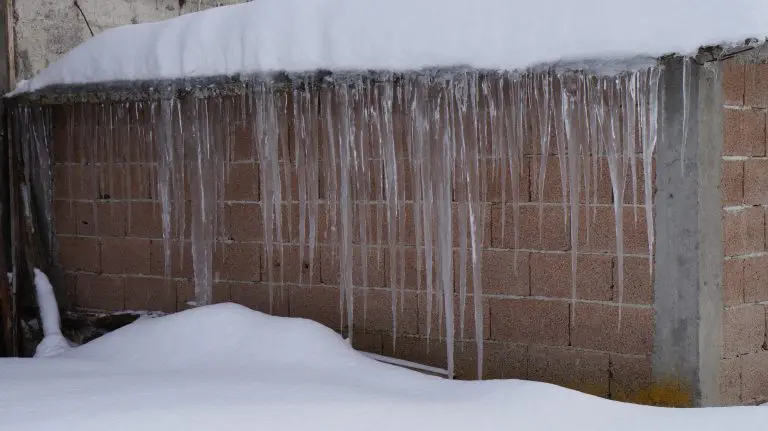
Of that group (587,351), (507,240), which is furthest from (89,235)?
(587,351)

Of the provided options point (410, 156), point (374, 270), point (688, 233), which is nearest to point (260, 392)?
point (374, 270)

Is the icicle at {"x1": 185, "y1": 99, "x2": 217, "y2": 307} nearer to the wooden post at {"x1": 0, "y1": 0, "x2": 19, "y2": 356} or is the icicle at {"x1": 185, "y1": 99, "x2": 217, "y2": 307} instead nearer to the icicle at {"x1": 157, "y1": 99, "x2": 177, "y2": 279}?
the icicle at {"x1": 157, "y1": 99, "x2": 177, "y2": 279}

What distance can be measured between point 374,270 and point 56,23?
2.80 m

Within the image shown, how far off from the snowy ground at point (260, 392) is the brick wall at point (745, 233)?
678 millimetres

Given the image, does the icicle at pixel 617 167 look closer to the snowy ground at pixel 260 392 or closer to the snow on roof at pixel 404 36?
the snow on roof at pixel 404 36

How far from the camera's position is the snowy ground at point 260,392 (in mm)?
3645

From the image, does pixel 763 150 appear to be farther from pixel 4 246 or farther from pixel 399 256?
pixel 4 246

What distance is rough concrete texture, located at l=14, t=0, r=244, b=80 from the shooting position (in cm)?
607

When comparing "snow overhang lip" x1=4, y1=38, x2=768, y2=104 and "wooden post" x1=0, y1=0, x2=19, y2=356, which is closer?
"snow overhang lip" x1=4, y1=38, x2=768, y2=104

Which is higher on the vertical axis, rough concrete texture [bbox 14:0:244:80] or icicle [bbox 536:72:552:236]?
rough concrete texture [bbox 14:0:244:80]

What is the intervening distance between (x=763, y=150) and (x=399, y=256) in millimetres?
1807

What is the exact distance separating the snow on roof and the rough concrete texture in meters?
0.46

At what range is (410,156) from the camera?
15.8 feet

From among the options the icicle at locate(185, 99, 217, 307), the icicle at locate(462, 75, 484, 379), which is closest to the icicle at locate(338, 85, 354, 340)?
the icicle at locate(462, 75, 484, 379)
